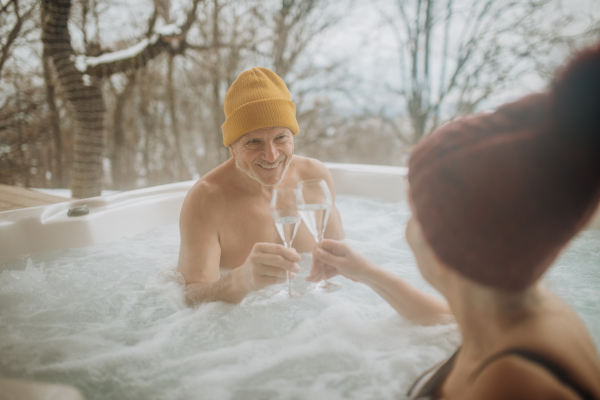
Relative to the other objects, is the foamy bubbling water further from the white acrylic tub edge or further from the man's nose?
the man's nose

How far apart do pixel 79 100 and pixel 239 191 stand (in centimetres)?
314

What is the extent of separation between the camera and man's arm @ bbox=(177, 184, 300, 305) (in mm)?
1165

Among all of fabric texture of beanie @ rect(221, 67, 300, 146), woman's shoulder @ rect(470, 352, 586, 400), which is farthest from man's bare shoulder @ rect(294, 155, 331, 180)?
woman's shoulder @ rect(470, 352, 586, 400)

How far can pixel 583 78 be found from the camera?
1.77 feet

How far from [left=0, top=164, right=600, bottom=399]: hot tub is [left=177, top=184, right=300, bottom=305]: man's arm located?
0.27 ft

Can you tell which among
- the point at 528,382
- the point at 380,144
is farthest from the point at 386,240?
the point at 380,144

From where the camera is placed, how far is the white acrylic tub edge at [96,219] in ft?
7.17

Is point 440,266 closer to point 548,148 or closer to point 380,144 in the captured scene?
point 548,148

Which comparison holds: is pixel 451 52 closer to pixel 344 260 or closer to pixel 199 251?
pixel 199 251

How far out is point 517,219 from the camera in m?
0.55

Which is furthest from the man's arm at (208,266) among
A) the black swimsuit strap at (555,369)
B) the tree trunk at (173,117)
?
the tree trunk at (173,117)

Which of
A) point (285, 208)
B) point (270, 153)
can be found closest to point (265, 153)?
point (270, 153)

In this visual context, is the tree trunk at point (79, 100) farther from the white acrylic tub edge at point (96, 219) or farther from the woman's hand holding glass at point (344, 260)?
the woman's hand holding glass at point (344, 260)

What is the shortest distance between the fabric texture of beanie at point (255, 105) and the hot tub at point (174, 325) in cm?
73
